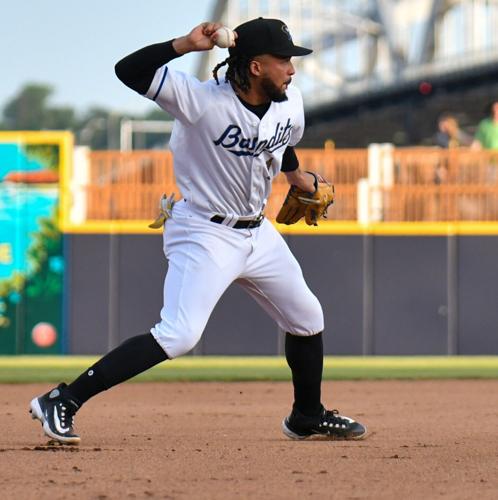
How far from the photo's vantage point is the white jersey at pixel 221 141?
19.1ft

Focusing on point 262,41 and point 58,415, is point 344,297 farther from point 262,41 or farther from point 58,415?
point 262,41

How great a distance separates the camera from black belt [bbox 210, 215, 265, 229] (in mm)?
6082

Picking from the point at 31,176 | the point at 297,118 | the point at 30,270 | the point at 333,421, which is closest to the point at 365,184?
the point at 31,176

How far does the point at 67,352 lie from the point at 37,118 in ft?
534

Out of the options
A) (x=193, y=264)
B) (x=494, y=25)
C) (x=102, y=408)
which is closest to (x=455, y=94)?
(x=494, y=25)

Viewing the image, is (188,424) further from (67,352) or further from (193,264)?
(67,352)

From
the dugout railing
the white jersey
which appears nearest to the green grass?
the dugout railing

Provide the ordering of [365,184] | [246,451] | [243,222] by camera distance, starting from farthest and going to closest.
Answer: [365,184] → [243,222] → [246,451]

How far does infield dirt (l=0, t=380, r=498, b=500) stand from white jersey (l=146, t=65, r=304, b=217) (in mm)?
1082

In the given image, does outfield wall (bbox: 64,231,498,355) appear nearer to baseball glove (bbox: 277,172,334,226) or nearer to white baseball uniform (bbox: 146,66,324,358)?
baseball glove (bbox: 277,172,334,226)

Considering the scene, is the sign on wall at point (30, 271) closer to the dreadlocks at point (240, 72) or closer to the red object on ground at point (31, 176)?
the red object on ground at point (31, 176)

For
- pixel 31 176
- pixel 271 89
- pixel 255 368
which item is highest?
pixel 271 89

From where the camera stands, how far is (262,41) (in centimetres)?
592

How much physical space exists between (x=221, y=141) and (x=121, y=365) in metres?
1.03
